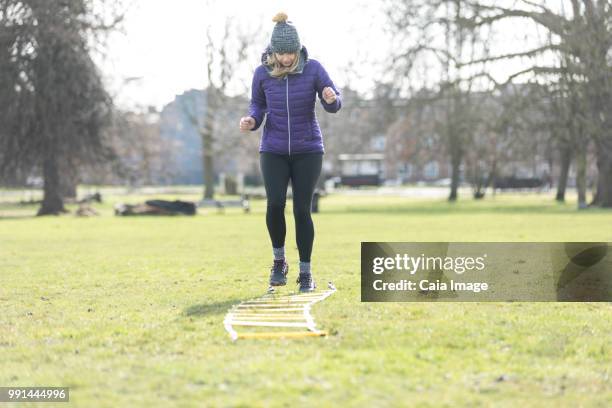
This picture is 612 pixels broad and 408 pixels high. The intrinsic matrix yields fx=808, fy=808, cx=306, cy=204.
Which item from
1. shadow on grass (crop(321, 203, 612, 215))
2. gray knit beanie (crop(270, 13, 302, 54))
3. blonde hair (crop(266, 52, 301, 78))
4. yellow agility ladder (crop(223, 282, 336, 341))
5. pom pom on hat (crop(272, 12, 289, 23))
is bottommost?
shadow on grass (crop(321, 203, 612, 215))

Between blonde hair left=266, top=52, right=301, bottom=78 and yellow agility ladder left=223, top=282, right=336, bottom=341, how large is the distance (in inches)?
76.2

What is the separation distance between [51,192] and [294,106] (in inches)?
970

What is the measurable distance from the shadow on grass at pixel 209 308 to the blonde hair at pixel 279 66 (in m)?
1.99

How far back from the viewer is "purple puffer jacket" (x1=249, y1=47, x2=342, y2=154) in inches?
280

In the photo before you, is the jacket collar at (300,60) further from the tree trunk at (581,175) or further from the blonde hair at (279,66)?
the tree trunk at (581,175)

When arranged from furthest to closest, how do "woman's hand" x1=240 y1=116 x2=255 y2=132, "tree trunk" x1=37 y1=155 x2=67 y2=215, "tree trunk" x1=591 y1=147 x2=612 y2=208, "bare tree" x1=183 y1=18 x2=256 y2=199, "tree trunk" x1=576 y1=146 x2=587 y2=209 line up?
"bare tree" x1=183 y1=18 x2=256 y2=199, "tree trunk" x1=591 y1=147 x2=612 y2=208, "tree trunk" x1=576 y1=146 x2=587 y2=209, "tree trunk" x1=37 y1=155 x2=67 y2=215, "woman's hand" x1=240 y1=116 x2=255 y2=132

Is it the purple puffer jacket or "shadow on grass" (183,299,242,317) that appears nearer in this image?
"shadow on grass" (183,299,242,317)

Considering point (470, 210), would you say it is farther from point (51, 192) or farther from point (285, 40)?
point (285, 40)

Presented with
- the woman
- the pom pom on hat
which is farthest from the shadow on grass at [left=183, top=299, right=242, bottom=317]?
the pom pom on hat

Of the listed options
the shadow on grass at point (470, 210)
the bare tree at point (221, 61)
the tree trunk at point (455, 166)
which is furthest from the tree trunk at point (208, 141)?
the tree trunk at point (455, 166)

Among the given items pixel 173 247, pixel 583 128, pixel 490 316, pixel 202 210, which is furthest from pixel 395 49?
pixel 490 316
